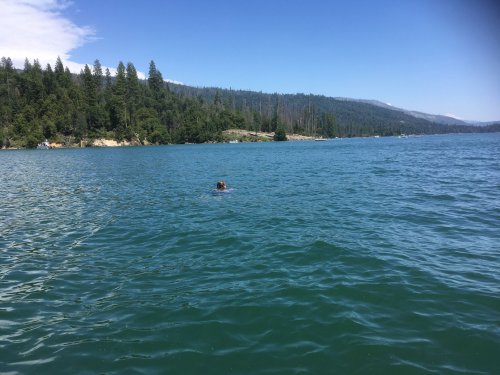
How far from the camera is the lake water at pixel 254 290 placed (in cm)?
779

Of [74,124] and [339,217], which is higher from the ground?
[74,124]

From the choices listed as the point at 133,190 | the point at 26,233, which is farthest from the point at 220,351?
the point at 133,190

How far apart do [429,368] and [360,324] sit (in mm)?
2040

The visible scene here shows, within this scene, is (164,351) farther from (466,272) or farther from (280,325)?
(466,272)

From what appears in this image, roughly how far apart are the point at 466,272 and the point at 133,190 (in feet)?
95.5

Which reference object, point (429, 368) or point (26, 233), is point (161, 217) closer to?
point (26, 233)

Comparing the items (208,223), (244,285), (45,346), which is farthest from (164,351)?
(208,223)

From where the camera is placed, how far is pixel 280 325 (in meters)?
9.06

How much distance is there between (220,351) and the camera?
799 centimetres

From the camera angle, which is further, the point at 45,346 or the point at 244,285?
the point at 244,285

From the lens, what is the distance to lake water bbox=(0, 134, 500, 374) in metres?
7.79

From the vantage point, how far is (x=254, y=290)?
36.6 ft

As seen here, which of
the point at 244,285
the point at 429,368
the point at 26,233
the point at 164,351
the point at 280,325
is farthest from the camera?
the point at 26,233

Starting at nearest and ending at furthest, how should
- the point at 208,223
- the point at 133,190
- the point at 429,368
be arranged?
1. the point at 429,368
2. the point at 208,223
3. the point at 133,190
